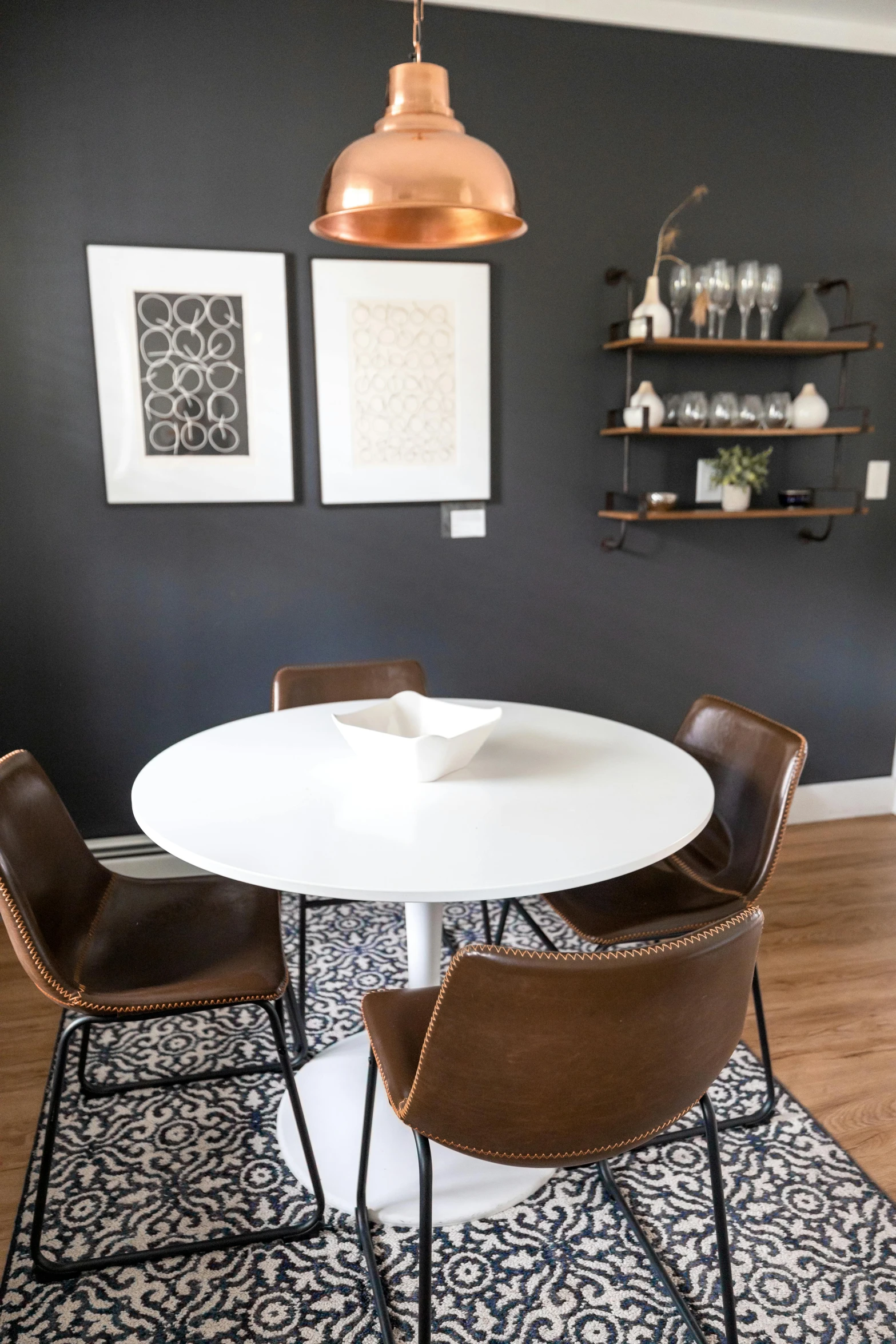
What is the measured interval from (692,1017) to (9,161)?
9.33ft

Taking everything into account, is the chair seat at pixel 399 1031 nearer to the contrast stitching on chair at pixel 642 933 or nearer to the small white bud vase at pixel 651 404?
the contrast stitching on chair at pixel 642 933

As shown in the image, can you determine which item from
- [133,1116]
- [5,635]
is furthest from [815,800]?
[5,635]

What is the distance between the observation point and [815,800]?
3756mm

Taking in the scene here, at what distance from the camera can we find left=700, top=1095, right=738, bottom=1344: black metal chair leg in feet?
4.68

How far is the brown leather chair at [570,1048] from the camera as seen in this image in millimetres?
1138

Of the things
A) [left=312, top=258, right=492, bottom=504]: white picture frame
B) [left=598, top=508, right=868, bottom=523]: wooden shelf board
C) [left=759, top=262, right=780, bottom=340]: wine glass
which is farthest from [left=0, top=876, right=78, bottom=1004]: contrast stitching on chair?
[left=759, top=262, right=780, bottom=340]: wine glass

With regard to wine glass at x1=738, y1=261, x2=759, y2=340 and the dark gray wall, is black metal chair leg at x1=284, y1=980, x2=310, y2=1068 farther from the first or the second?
wine glass at x1=738, y1=261, x2=759, y2=340

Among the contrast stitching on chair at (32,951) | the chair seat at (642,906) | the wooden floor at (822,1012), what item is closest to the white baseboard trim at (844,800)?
the wooden floor at (822,1012)

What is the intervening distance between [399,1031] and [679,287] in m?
2.58

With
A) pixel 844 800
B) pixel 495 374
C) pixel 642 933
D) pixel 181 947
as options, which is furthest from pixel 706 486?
pixel 181 947

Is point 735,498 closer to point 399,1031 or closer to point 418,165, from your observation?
point 418,165

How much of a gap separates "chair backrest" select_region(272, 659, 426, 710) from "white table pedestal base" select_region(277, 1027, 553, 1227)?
37.8 inches

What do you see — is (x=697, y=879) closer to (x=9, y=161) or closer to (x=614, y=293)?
(x=614, y=293)

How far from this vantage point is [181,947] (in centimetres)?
185
